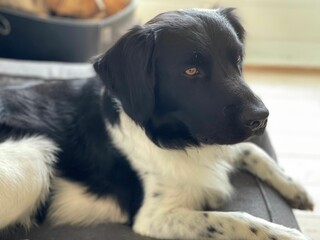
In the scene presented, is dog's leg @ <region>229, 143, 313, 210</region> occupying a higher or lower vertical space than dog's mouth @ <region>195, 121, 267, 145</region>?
lower

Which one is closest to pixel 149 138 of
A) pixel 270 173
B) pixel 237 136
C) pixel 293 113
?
pixel 237 136

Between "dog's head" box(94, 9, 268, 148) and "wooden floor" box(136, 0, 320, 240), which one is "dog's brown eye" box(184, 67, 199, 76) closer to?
"dog's head" box(94, 9, 268, 148)

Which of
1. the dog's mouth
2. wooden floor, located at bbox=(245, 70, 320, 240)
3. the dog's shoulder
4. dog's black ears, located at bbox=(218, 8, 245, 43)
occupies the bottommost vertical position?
wooden floor, located at bbox=(245, 70, 320, 240)

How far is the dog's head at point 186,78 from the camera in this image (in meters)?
1.64

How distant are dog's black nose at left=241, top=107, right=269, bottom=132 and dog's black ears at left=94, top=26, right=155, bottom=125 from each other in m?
0.31

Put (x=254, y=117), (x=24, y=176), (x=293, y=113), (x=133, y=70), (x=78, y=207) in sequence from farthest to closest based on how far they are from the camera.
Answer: (x=293, y=113) → (x=78, y=207) → (x=24, y=176) → (x=133, y=70) → (x=254, y=117)

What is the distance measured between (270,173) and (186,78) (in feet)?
2.16

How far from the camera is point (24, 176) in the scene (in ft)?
5.91

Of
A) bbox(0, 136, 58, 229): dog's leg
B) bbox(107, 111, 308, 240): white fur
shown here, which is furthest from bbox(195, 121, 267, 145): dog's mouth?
bbox(0, 136, 58, 229): dog's leg

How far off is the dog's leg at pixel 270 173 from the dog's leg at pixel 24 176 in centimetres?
76

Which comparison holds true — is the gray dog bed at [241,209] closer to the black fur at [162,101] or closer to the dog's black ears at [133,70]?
the black fur at [162,101]

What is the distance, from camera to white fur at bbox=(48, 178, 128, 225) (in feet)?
6.27

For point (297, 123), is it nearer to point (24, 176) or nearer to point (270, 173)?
point (270, 173)

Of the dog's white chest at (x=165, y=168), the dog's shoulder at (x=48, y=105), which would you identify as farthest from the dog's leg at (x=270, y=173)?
the dog's shoulder at (x=48, y=105)
